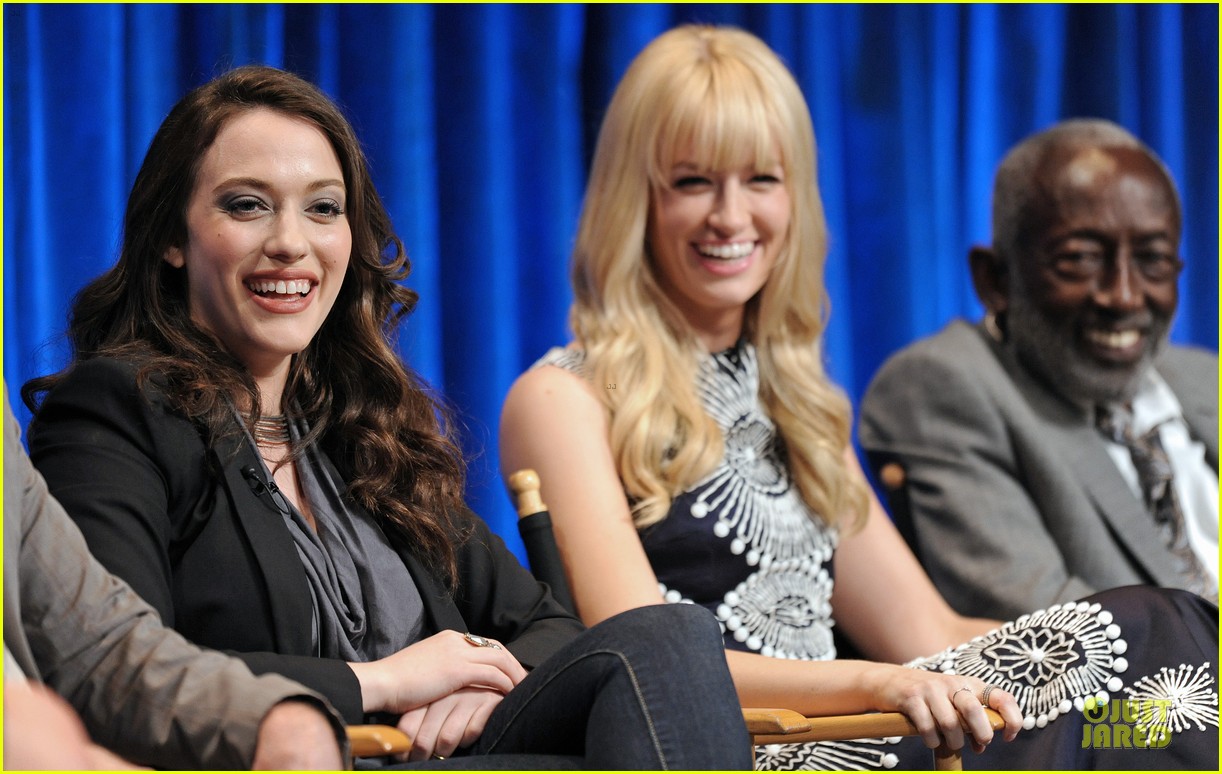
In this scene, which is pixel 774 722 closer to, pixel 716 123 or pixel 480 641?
pixel 480 641

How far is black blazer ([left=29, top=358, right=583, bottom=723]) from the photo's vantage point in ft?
5.02

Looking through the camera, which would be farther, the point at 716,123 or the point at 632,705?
the point at 716,123

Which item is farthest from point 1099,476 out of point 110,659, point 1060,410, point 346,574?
point 110,659

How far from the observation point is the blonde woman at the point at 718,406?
2242 millimetres

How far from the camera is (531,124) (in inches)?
125

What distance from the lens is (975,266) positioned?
3.14 metres

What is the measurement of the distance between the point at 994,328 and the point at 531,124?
1.09m

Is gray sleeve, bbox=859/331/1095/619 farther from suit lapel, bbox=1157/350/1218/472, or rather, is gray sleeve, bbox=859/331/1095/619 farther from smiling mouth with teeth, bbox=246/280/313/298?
smiling mouth with teeth, bbox=246/280/313/298

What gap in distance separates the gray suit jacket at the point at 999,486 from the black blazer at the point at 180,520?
1460 mm

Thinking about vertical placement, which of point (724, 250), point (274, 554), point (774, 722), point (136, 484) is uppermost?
point (724, 250)

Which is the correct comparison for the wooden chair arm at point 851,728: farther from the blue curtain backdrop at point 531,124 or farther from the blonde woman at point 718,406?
the blue curtain backdrop at point 531,124

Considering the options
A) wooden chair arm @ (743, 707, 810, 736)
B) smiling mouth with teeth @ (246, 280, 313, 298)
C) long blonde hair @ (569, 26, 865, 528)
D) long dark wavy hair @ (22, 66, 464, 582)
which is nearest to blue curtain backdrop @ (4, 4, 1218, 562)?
long dark wavy hair @ (22, 66, 464, 582)

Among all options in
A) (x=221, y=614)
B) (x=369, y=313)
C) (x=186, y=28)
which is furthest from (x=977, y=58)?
(x=221, y=614)

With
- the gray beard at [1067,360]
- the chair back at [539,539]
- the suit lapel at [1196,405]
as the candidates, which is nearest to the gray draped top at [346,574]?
the chair back at [539,539]
